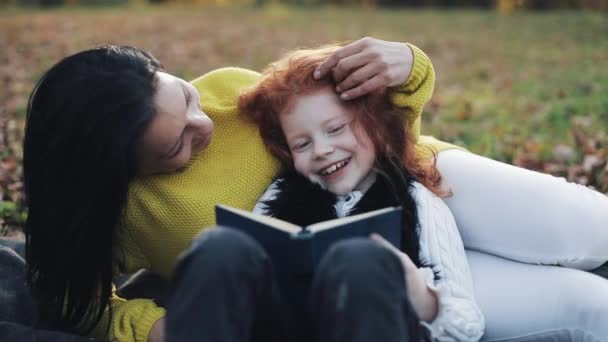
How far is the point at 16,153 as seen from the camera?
4070 mm

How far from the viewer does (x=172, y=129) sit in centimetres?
206

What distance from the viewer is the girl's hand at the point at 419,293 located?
1792 millimetres

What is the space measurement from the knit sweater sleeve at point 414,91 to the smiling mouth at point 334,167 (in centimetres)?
34

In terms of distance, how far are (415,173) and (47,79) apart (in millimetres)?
1202

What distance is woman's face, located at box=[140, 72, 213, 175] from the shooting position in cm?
204

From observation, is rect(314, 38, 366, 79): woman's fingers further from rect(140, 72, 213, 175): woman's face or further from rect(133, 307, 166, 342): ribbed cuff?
rect(133, 307, 166, 342): ribbed cuff

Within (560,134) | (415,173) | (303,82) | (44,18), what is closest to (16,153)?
(303,82)

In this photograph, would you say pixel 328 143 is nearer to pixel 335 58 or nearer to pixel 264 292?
pixel 335 58

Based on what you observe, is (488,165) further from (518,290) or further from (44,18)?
(44,18)

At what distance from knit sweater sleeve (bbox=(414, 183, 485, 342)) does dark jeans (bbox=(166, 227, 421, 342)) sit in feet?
0.74

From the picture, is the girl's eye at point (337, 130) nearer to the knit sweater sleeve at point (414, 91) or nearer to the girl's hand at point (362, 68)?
the girl's hand at point (362, 68)

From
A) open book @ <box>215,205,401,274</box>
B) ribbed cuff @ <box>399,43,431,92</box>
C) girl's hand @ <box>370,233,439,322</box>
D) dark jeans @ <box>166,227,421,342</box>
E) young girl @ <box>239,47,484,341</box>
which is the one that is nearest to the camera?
dark jeans @ <box>166,227,421,342</box>

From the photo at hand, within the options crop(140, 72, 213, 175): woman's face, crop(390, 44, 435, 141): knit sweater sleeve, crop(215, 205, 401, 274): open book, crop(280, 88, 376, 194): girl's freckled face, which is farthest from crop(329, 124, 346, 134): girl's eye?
crop(215, 205, 401, 274): open book

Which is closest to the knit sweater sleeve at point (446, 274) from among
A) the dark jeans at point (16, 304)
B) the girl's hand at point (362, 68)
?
the girl's hand at point (362, 68)
